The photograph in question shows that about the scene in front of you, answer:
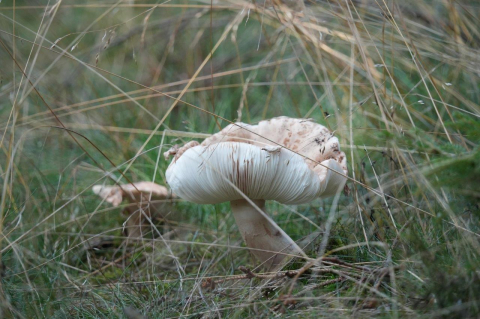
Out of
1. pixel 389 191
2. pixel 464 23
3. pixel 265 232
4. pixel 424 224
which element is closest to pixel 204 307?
pixel 265 232

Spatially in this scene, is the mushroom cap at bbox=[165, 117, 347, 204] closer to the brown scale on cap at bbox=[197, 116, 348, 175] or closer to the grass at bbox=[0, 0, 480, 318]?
the brown scale on cap at bbox=[197, 116, 348, 175]

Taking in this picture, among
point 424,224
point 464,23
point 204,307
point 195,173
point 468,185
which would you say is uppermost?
point 464,23

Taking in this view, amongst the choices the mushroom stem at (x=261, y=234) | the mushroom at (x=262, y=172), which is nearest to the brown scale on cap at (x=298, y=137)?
the mushroom at (x=262, y=172)

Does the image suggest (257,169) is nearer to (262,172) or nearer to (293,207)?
(262,172)

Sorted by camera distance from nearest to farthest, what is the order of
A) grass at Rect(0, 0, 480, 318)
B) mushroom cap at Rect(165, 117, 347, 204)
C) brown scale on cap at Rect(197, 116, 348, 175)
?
grass at Rect(0, 0, 480, 318) < mushroom cap at Rect(165, 117, 347, 204) < brown scale on cap at Rect(197, 116, 348, 175)

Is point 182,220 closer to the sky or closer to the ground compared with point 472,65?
closer to the ground

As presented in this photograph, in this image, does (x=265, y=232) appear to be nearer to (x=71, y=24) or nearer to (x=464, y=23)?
(x=464, y=23)

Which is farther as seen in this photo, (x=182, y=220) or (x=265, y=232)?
(x=182, y=220)

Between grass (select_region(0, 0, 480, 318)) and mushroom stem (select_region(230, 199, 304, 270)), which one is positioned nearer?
grass (select_region(0, 0, 480, 318))

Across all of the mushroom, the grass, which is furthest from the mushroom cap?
the grass
